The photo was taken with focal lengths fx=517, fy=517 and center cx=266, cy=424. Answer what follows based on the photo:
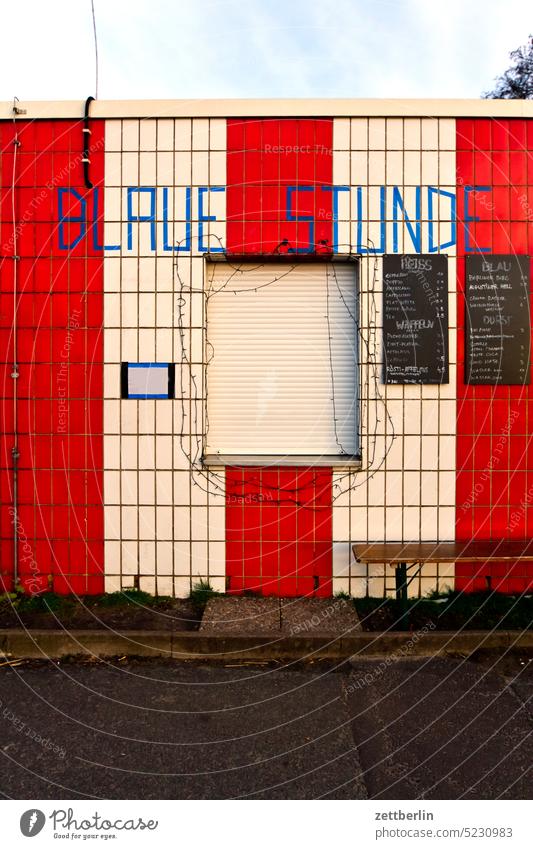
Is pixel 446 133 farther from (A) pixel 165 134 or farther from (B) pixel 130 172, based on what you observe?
(B) pixel 130 172

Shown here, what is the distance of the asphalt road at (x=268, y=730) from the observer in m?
2.68

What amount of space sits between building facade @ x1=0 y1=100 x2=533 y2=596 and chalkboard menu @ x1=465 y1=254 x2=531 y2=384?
0.02 meters

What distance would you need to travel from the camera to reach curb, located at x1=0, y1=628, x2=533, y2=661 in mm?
3953

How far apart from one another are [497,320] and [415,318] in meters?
0.76

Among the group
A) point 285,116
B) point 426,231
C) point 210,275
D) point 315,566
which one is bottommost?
point 315,566

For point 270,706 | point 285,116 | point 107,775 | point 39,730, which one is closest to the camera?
point 107,775

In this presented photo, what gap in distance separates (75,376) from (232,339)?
152 cm

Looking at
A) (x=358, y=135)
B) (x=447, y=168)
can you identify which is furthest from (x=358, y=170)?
(x=447, y=168)

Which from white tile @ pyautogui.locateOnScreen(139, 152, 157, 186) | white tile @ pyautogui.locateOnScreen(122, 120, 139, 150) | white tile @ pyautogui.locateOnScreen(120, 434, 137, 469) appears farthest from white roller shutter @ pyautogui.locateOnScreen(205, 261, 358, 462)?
white tile @ pyautogui.locateOnScreen(122, 120, 139, 150)

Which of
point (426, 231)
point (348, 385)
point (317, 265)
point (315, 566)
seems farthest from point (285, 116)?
point (315, 566)

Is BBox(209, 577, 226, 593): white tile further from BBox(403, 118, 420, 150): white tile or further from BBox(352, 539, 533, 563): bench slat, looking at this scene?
BBox(403, 118, 420, 150): white tile

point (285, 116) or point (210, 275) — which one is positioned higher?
point (285, 116)

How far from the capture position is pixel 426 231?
4766 mm

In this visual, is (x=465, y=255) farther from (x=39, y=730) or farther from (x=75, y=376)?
(x=39, y=730)
